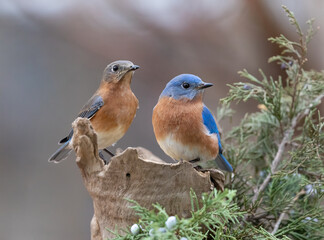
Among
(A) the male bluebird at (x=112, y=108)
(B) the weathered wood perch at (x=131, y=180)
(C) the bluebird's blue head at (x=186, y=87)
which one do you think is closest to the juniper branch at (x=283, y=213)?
(B) the weathered wood perch at (x=131, y=180)

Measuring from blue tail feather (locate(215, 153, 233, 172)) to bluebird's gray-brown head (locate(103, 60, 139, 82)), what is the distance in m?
0.43

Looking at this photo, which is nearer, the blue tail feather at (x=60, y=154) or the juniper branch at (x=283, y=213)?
the juniper branch at (x=283, y=213)

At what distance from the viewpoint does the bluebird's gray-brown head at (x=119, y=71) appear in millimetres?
1493

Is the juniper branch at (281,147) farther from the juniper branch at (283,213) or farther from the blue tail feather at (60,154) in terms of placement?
the blue tail feather at (60,154)

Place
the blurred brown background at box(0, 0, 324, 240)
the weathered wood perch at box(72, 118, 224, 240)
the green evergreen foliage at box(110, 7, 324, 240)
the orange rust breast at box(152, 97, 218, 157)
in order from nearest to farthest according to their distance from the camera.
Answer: the weathered wood perch at box(72, 118, 224, 240) < the green evergreen foliage at box(110, 7, 324, 240) < the orange rust breast at box(152, 97, 218, 157) < the blurred brown background at box(0, 0, 324, 240)

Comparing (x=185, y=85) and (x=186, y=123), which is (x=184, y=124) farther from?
(x=185, y=85)

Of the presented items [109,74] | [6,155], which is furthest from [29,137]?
[109,74]

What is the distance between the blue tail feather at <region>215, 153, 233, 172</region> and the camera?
1.58m

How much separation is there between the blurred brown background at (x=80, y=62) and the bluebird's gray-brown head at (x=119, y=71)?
4.84 feet

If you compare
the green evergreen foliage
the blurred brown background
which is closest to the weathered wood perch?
the green evergreen foliage

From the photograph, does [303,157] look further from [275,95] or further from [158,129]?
[158,129]

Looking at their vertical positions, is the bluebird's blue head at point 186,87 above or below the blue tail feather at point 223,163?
above

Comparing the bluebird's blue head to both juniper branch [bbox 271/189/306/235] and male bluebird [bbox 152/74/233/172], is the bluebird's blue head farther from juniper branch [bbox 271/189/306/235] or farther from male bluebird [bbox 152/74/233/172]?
juniper branch [bbox 271/189/306/235]

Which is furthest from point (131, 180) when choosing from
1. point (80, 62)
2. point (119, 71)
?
point (80, 62)
